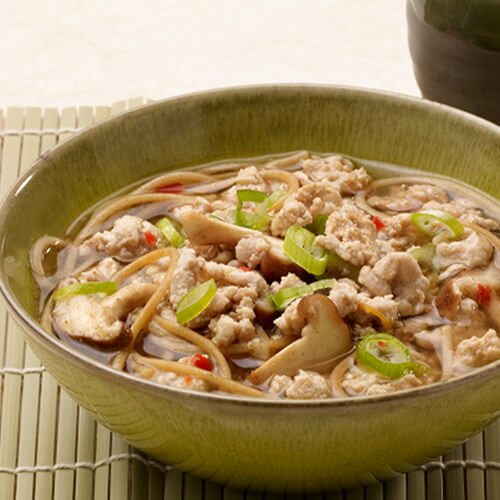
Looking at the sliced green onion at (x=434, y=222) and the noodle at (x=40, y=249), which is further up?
the sliced green onion at (x=434, y=222)

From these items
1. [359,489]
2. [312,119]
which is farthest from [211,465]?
[312,119]

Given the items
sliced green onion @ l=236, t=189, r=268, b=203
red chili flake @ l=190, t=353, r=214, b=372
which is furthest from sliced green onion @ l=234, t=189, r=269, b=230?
red chili flake @ l=190, t=353, r=214, b=372

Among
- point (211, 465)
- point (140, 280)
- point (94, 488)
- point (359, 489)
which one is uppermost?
point (140, 280)

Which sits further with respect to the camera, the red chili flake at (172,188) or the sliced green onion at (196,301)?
the red chili flake at (172,188)

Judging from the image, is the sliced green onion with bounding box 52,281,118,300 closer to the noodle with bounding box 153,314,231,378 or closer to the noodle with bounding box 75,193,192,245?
the noodle with bounding box 153,314,231,378

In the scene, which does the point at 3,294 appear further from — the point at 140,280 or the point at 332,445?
the point at 332,445

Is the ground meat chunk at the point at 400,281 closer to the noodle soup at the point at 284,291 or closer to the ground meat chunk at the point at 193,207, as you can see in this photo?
the noodle soup at the point at 284,291

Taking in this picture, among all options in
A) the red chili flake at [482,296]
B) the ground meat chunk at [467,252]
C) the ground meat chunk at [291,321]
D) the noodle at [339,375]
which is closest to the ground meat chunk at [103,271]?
the ground meat chunk at [291,321]
